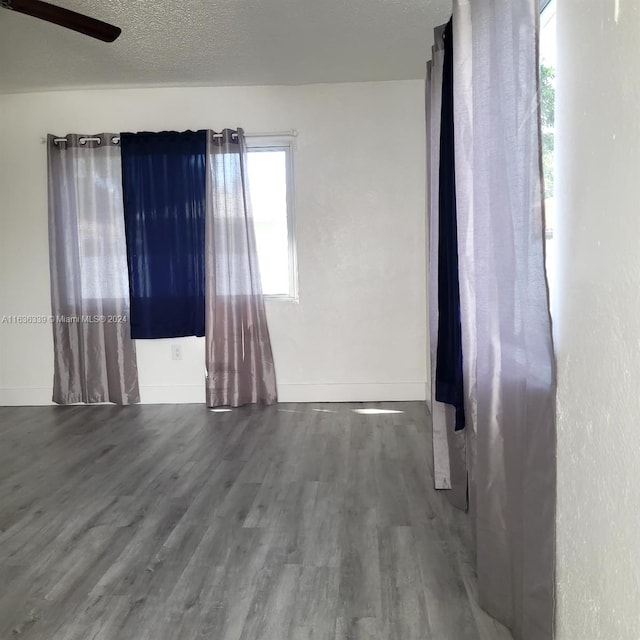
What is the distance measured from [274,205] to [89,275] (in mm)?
1466

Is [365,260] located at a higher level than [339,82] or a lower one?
lower

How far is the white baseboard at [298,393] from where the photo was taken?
191 inches

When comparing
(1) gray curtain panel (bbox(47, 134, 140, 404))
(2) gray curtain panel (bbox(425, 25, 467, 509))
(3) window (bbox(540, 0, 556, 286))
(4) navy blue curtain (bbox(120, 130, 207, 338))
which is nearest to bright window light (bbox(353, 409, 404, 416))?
(4) navy blue curtain (bbox(120, 130, 207, 338))

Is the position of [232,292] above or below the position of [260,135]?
below

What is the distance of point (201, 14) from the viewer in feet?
10.9

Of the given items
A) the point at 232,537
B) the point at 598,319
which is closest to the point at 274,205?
the point at 232,537

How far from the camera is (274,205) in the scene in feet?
16.0

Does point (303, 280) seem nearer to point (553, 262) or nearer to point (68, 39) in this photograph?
point (68, 39)

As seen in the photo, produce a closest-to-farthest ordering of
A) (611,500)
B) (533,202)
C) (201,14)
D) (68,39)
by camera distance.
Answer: (611,500) → (533,202) → (201,14) → (68,39)

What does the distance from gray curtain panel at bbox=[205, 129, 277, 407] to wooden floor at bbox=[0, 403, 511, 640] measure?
647mm

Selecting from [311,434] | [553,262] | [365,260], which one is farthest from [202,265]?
[553,262]

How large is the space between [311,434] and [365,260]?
1432 millimetres

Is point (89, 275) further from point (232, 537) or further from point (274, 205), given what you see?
point (232, 537)

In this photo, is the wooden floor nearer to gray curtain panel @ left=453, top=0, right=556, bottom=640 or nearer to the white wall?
gray curtain panel @ left=453, top=0, right=556, bottom=640
